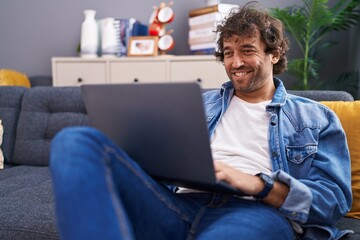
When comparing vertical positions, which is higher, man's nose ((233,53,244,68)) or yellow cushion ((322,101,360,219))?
man's nose ((233,53,244,68))

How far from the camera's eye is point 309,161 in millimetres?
985

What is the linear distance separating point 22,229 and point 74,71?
1.50 m

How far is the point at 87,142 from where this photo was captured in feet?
2.17

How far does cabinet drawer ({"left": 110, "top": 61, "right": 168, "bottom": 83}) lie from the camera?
229 centimetres

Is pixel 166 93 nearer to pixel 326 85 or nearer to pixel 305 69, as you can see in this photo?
pixel 305 69

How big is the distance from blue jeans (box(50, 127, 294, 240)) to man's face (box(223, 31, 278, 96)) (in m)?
0.40

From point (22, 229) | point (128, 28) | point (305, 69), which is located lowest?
point (22, 229)

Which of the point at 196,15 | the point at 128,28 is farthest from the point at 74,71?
the point at 196,15

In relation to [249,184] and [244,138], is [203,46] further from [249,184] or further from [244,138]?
[249,184]

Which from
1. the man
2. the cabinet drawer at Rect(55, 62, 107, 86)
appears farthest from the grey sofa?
the cabinet drawer at Rect(55, 62, 107, 86)

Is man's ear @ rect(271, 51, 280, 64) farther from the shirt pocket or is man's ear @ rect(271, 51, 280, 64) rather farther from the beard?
the shirt pocket

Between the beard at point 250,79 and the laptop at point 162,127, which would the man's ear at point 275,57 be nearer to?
the beard at point 250,79

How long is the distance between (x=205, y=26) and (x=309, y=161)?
1.50 metres

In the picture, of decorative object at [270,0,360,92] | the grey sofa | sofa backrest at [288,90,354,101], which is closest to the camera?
sofa backrest at [288,90,354,101]
